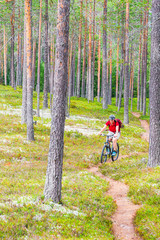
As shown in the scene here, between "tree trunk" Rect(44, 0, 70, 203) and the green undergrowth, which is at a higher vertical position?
"tree trunk" Rect(44, 0, 70, 203)

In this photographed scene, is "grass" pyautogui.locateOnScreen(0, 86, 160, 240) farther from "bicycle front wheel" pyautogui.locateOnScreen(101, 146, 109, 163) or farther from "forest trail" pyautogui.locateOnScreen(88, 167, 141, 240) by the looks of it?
"bicycle front wheel" pyautogui.locateOnScreen(101, 146, 109, 163)

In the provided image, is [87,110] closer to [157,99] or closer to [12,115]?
[12,115]

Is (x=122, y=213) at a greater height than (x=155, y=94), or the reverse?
(x=155, y=94)

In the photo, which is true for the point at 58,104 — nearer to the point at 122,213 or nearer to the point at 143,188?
the point at 122,213

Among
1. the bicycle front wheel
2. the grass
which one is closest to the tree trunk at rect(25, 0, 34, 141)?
the grass

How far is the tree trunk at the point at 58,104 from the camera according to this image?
295 inches

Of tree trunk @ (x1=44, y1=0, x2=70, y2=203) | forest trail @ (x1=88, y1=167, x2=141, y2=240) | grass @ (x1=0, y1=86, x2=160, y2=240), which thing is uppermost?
tree trunk @ (x1=44, y1=0, x2=70, y2=203)

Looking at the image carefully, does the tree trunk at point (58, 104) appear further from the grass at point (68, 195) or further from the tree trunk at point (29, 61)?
the tree trunk at point (29, 61)

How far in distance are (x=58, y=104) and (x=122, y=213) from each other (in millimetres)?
4212

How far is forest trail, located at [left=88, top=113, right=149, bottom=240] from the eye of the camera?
6.94 metres

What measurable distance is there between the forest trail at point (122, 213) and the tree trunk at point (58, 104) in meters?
2.01

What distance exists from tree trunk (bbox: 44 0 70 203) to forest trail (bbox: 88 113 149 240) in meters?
2.01

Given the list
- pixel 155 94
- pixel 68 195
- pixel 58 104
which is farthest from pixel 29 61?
pixel 68 195

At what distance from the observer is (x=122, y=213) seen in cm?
823
